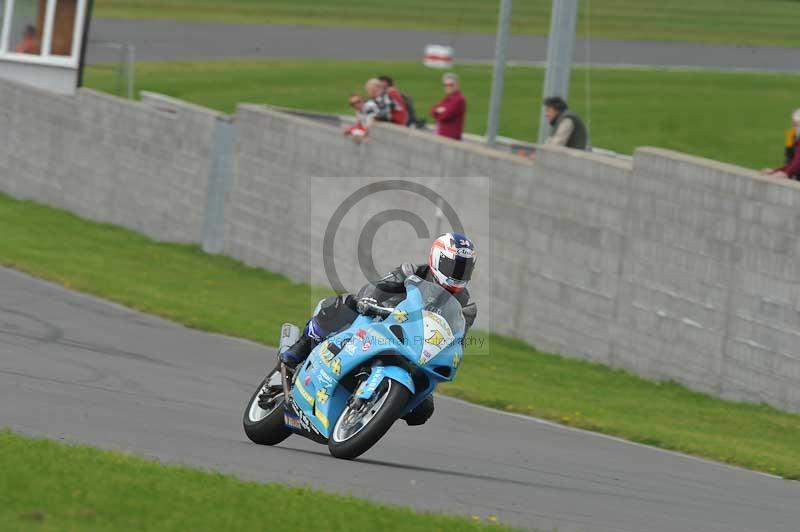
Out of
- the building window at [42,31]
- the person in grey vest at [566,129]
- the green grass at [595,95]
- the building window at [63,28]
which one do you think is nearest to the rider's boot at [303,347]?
the person in grey vest at [566,129]

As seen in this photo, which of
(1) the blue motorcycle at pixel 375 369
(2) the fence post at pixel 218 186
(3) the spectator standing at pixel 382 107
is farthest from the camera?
(2) the fence post at pixel 218 186

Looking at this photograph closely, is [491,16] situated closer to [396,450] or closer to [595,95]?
[595,95]

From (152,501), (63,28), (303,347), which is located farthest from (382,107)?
(152,501)

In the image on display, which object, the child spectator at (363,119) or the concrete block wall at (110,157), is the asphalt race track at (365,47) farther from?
the child spectator at (363,119)

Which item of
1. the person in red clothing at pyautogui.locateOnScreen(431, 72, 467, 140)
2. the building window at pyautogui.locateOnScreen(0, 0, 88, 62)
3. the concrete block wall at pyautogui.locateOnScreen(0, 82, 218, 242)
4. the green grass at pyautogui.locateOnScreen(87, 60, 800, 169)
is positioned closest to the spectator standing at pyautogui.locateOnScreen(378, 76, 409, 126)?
the person in red clothing at pyautogui.locateOnScreen(431, 72, 467, 140)

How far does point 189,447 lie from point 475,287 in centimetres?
1029

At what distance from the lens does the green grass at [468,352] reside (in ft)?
47.0

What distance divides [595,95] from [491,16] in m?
16.6

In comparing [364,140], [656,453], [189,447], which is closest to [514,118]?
[364,140]

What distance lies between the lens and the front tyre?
32.3 feet

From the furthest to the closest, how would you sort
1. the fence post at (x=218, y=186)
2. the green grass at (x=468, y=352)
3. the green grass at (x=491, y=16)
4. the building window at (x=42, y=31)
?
the green grass at (x=491, y=16) → the building window at (x=42, y=31) → the fence post at (x=218, y=186) → the green grass at (x=468, y=352)

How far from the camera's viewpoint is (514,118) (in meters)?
36.5

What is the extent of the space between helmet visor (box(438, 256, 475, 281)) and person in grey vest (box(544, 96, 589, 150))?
30.9 ft

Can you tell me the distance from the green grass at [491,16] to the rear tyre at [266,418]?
3767cm
